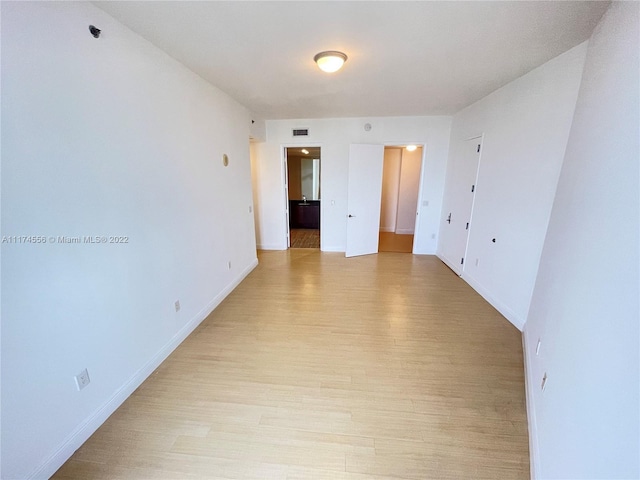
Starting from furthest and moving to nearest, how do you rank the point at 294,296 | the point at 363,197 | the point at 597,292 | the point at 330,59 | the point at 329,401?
the point at 363,197 → the point at 294,296 → the point at 330,59 → the point at 329,401 → the point at 597,292

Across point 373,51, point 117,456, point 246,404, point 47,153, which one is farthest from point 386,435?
point 373,51

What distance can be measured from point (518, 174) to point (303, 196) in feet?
22.1

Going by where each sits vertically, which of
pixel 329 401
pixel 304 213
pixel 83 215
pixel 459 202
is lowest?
pixel 329 401

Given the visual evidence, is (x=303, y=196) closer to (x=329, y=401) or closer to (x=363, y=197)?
(x=363, y=197)

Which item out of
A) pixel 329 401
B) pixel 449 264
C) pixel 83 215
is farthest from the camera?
pixel 449 264

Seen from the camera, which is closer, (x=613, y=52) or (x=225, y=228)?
(x=613, y=52)

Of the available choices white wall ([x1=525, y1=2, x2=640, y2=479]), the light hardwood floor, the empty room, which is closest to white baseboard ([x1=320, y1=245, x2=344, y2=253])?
the empty room

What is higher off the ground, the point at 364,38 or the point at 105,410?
the point at 364,38

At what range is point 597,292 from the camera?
1123 millimetres

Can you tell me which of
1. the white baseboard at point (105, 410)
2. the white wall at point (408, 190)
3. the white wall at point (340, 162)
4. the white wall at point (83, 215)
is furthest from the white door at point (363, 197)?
the white baseboard at point (105, 410)

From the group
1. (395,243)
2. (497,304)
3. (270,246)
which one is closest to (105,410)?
(497,304)

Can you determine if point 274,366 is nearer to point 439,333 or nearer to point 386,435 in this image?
point 386,435

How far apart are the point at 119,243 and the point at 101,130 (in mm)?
733

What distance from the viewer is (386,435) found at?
1.57 meters
